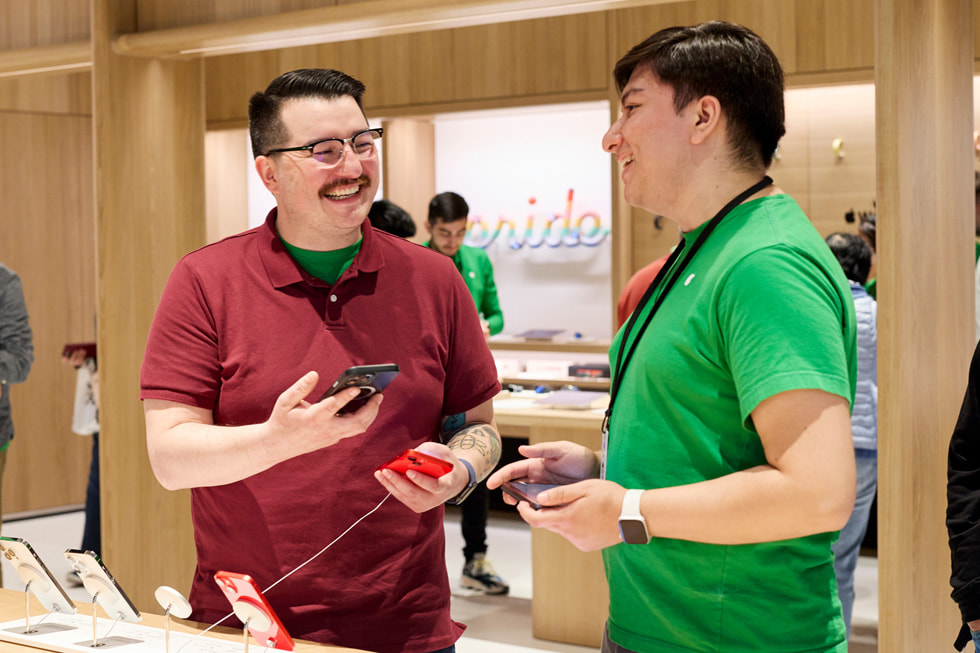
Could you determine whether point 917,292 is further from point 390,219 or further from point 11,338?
point 11,338

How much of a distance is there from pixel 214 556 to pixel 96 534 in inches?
140

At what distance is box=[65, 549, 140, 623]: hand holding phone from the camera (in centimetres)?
181

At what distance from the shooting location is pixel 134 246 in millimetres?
3504

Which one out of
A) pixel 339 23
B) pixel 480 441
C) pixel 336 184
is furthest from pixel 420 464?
pixel 339 23

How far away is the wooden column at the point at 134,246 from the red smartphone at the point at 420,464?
198 centimetres

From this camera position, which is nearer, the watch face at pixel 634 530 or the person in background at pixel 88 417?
the watch face at pixel 634 530

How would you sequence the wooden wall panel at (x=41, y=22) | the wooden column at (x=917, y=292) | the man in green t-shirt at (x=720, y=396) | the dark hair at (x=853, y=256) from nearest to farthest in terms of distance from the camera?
1. the man in green t-shirt at (x=720, y=396)
2. the wooden column at (x=917, y=292)
3. the wooden wall panel at (x=41, y=22)
4. the dark hair at (x=853, y=256)

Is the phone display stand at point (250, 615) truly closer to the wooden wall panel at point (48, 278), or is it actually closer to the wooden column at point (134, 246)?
the wooden column at point (134, 246)

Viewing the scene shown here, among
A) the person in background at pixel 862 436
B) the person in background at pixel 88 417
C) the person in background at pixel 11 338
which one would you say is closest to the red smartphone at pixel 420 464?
the person in background at pixel 862 436

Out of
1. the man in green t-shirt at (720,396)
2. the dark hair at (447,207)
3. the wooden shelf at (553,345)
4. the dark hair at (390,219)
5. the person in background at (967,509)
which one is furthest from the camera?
the wooden shelf at (553,345)

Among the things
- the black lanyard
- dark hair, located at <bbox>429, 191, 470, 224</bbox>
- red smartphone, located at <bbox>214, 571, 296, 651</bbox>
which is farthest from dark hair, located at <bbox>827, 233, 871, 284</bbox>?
red smartphone, located at <bbox>214, 571, 296, 651</bbox>

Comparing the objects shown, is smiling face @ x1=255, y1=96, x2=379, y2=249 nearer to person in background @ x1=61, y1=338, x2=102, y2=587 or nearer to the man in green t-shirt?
the man in green t-shirt

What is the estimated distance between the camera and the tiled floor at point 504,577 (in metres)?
4.61

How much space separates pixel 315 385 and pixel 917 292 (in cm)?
146
